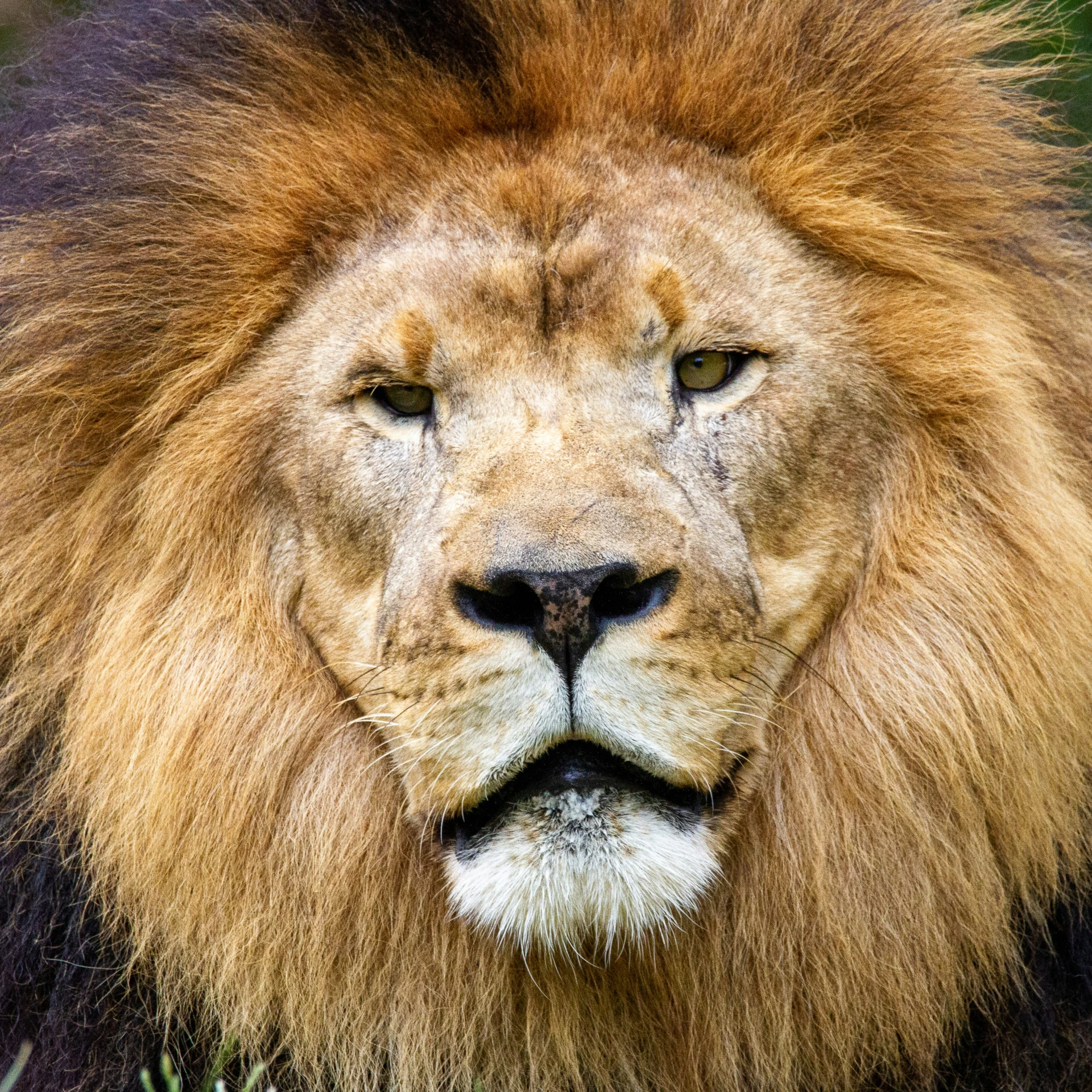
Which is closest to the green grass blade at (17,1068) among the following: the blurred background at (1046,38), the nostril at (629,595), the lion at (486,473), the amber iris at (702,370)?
the lion at (486,473)

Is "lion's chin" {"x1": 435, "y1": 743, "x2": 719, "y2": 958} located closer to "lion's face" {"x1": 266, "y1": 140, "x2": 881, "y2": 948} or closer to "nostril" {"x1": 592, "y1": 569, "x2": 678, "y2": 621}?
"lion's face" {"x1": 266, "y1": 140, "x2": 881, "y2": 948}

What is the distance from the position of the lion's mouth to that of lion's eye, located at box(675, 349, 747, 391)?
0.74m

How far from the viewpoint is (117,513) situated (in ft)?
9.82

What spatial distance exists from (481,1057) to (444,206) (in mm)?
1622

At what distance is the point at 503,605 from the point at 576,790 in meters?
0.32

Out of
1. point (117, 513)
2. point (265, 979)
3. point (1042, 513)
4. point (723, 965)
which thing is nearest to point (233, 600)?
point (117, 513)

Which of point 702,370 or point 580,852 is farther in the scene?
point 702,370

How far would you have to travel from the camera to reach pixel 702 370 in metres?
2.82

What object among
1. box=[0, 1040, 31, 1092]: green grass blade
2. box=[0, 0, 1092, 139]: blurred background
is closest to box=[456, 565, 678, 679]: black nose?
box=[0, 1040, 31, 1092]: green grass blade

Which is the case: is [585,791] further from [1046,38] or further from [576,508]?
[1046,38]

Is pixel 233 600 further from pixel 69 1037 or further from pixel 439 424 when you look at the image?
pixel 69 1037

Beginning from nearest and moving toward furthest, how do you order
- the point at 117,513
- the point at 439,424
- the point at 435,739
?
the point at 435,739 < the point at 439,424 < the point at 117,513

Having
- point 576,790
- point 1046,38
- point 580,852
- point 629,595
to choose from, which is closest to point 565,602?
point 629,595

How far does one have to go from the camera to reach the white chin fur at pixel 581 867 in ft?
8.18
